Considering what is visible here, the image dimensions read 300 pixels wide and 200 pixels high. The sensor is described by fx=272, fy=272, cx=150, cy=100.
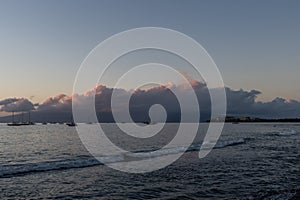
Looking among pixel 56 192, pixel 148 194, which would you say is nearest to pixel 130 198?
pixel 148 194

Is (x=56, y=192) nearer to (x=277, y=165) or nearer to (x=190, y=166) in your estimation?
(x=190, y=166)

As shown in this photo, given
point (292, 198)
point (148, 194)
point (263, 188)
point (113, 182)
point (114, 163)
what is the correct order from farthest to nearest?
point (114, 163), point (113, 182), point (263, 188), point (148, 194), point (292, 198)

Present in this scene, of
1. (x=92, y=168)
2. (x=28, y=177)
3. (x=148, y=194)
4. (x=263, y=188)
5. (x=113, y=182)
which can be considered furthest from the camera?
(x=92, y=168)

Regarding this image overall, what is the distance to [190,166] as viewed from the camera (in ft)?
79.0

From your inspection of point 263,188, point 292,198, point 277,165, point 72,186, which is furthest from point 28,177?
point 277,165

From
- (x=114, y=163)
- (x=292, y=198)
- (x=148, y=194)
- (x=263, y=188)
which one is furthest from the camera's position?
(x=114, y=163)

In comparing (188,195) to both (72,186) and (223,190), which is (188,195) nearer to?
(223,190)

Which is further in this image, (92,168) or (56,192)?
(92,168)

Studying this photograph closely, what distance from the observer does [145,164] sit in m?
25.2

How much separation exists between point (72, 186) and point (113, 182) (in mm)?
2580

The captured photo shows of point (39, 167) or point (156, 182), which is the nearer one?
point (156, 182)

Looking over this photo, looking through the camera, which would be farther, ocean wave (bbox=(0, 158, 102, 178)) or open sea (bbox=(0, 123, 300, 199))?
ocean wave (bbox=(0, 158, 102, 178))

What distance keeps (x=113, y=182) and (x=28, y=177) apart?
6863 mm

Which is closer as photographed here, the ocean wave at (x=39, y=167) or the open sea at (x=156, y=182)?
the open sea at (x=156, y=182)
